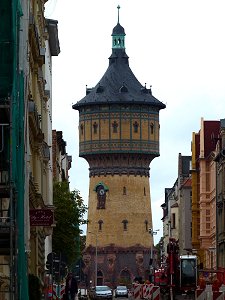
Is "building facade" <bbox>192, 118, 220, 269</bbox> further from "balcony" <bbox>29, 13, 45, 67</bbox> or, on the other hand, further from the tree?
"balcony" <bbox>29, 13, 45, 67</bbox>

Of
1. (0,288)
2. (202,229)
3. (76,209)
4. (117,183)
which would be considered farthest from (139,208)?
(0,288)

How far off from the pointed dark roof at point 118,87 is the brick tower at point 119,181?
172 mm

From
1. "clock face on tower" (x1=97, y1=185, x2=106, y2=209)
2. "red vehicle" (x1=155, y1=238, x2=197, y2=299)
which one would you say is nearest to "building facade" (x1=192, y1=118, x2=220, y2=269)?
"red vehicle" (x1=155, y1=238, x2=197, y2=299)

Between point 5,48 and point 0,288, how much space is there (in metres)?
10.1

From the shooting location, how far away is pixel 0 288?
38.2m

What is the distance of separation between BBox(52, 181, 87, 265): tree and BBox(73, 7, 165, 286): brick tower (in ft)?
263

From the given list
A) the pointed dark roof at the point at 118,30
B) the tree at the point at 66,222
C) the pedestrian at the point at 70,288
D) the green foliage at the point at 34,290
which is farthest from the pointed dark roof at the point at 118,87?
the green foliage at the point at 34,290

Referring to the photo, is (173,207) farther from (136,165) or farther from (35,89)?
(35,89)

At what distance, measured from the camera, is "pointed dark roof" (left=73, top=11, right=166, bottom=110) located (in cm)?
17562

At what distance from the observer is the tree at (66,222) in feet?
282

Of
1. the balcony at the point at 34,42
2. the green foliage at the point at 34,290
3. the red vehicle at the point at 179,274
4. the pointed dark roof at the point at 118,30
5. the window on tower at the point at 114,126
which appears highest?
the pointed dark roof at the point at 118,30

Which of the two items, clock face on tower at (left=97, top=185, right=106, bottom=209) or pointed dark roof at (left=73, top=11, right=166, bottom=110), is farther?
pointed dark roof at (left=73, top=11, right=166, bottom=110)

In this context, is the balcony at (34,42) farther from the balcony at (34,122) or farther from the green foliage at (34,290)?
the green foliage at (34,290)

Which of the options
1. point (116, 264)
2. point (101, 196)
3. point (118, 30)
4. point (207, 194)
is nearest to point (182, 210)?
point (207, 194)
